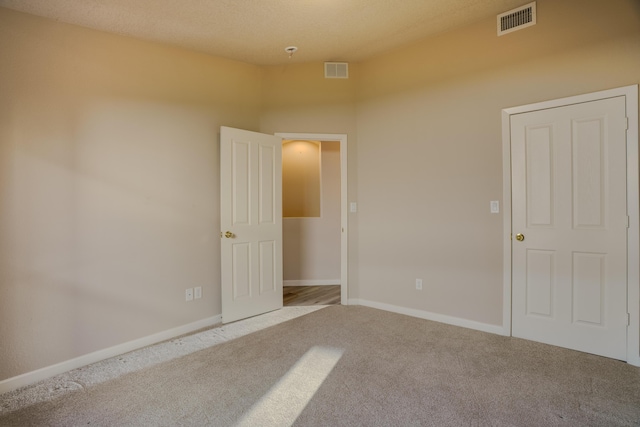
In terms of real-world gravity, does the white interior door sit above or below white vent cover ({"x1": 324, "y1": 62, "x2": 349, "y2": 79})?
below

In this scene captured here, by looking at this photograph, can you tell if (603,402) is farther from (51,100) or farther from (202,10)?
(51,100)

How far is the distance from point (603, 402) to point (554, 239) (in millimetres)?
1262

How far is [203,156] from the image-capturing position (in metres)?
3.50

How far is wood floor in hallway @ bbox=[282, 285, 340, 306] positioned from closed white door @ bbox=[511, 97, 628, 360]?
218 centimetres

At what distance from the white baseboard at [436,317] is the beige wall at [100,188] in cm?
177

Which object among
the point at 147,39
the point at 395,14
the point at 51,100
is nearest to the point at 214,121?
the point at 147,39

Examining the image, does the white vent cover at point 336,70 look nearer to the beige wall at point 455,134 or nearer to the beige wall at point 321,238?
the beige wall at point 455,134

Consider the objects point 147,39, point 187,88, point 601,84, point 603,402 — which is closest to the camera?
point 603,402

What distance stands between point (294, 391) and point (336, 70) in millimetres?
3436

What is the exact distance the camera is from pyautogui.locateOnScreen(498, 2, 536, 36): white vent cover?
2.87m

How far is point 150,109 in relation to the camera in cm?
310

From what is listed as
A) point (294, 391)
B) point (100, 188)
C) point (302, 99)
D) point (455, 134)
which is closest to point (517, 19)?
point (455, 134)

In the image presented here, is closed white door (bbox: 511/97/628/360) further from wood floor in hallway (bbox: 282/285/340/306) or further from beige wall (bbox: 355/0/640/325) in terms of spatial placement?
wood floor in hallway (bbox: 282/285/340/306)

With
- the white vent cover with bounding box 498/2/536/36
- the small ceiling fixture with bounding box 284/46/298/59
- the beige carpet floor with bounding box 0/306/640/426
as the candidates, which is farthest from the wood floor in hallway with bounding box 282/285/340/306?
the white vent cover with bounding box 498/2/536/36
